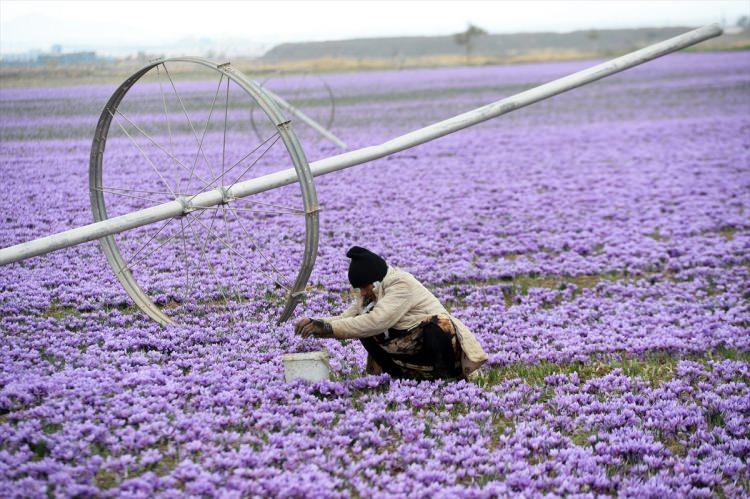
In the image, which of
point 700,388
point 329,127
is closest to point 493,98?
point 329,127

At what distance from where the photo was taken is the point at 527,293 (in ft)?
33.3

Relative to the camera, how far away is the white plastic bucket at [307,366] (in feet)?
22.0

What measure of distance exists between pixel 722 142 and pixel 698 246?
46.5 feet

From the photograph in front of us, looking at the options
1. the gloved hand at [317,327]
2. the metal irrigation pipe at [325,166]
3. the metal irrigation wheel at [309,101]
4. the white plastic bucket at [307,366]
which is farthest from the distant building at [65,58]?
the gloved hand at [317,327]

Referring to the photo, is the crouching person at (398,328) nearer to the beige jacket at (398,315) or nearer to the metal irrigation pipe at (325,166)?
the beige jacket at (398,315)

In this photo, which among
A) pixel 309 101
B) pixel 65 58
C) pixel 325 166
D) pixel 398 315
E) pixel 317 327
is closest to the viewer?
pixel 317 327

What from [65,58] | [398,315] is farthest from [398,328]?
[65,58]

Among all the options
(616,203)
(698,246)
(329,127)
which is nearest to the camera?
(698,246)

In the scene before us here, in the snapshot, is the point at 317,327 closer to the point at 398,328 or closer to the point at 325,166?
the point at 398,328

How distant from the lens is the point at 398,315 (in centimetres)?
669

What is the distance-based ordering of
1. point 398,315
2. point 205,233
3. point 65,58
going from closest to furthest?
point 398,315
point 205,233
point 65,58

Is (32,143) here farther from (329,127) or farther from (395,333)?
(395,333)

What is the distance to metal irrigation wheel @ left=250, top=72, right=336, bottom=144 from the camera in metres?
28.6

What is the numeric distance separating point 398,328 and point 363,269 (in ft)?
2.06
